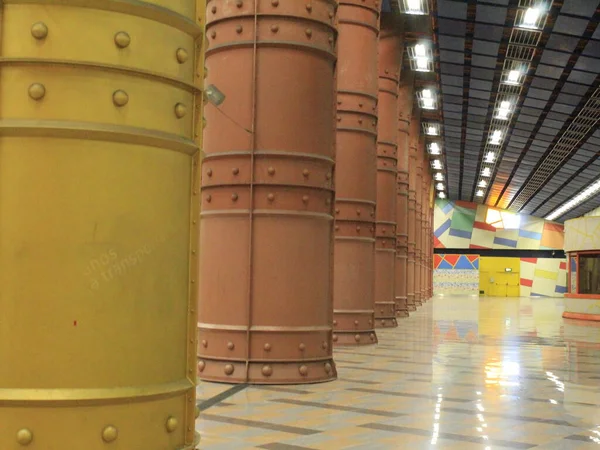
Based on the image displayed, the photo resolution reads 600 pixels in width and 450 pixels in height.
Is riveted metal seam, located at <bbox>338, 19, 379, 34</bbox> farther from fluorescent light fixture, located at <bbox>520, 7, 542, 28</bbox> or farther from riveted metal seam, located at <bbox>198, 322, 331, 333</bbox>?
riveted metal seam, located at <bbox>198, 322, 331, 333</bbox>

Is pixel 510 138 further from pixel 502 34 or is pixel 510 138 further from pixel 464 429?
pixel 464 429

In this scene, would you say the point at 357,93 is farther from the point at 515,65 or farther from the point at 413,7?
the point at 515,65

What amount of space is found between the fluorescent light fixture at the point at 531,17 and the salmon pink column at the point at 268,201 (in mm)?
12745

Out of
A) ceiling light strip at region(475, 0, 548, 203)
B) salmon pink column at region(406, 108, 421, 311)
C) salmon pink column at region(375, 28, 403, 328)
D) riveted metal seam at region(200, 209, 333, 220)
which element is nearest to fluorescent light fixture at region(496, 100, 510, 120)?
ceiling light strip at region(475, 0, 548, 203)

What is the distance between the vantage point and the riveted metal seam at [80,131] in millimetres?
3482

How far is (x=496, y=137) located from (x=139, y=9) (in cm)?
3700

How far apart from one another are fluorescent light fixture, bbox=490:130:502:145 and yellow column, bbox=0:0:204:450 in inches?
1388

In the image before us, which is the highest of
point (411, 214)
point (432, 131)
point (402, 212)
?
point (432, 131)

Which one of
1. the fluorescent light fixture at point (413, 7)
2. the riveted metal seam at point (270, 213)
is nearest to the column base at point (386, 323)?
the fluorescent light fixture at point (413, 7)

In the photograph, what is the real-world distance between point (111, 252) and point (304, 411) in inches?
158

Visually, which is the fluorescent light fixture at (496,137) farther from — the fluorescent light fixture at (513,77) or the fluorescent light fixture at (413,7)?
the fluorescent light fixture at (413,7)

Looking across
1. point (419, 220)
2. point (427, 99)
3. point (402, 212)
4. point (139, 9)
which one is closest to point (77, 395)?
point (139, 9)

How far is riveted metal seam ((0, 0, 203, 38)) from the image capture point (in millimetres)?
3535

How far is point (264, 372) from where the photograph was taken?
356 inches
